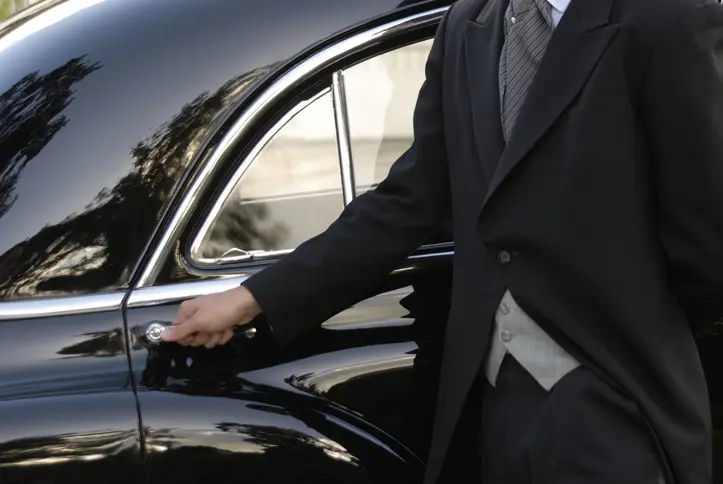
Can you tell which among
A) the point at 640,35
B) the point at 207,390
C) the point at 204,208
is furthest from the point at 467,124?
the point at 207,390

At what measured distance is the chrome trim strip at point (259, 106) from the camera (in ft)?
5.55

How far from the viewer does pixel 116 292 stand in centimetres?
167

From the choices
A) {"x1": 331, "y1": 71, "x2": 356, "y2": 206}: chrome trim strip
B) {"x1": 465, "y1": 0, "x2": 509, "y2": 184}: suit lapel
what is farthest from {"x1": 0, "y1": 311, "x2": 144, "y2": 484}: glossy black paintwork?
{"x1": 465, "y1": 0, "x2": 509, "y2": 184}: suit lapel

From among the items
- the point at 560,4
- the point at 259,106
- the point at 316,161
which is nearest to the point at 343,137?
the point at 316,161

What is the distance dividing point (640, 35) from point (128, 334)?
100 centimetres

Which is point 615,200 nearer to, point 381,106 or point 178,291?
point 381,106

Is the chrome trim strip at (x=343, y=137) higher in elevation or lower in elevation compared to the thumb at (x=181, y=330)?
higher

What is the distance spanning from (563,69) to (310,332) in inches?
28.2

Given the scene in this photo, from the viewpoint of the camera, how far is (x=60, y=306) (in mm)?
1649

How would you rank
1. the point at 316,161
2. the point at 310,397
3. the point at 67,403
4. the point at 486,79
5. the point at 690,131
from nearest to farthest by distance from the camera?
the point at 690,131 < the point at 486,79 < the point at 67,403 < the point at 310,397 < the point at 316,161

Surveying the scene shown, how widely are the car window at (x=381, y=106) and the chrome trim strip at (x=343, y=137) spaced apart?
0.04ft

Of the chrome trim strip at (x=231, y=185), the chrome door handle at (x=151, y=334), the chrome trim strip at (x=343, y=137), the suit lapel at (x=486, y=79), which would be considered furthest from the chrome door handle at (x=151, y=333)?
the suit lapel at (x=486, y=79)

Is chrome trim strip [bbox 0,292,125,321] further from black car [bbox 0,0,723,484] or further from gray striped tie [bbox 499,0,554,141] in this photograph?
gray striped tie [bbox 499,0,554,141]

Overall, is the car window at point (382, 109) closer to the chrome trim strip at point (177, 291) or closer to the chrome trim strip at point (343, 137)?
the chrome trim strip at point (343, 137)
